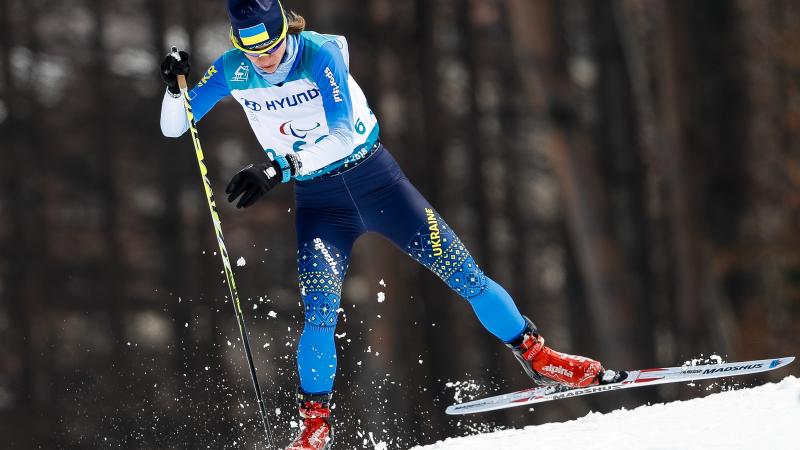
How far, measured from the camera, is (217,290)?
46.8 ft

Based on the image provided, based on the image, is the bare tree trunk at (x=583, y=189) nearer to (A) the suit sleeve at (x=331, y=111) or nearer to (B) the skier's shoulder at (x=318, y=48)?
(B) the skier's shoulder at (x=318, y=48)

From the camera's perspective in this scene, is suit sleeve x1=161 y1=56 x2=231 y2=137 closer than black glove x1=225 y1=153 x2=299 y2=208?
No

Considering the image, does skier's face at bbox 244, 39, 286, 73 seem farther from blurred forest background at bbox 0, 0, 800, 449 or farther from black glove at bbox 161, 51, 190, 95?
blurred forest background at bbox 0, 0, 800, 449

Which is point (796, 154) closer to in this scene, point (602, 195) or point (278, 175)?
point (602, 195)

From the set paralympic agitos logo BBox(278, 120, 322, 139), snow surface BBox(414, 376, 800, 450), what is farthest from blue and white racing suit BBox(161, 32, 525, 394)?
snow surface BBox(414, 376, 800, 450)

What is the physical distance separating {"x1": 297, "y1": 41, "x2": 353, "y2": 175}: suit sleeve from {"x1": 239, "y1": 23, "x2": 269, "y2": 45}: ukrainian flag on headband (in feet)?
0.84

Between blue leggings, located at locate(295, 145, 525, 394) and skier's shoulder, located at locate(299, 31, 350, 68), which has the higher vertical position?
skier's shoulder, located at locate(299, 31, 350, 68)

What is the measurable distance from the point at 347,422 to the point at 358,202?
9.49 m

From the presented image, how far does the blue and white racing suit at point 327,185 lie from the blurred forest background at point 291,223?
8.06 m

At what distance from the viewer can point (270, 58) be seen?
4.03m

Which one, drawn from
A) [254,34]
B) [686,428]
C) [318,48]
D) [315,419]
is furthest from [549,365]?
[254,34]

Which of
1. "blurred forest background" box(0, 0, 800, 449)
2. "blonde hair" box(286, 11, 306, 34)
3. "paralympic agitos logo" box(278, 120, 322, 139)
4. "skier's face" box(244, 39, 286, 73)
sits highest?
"blonde hair" box(286, 11, 306, 34)

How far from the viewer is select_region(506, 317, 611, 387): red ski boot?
4.59 m

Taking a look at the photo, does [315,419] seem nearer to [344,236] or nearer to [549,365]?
[344,236]
